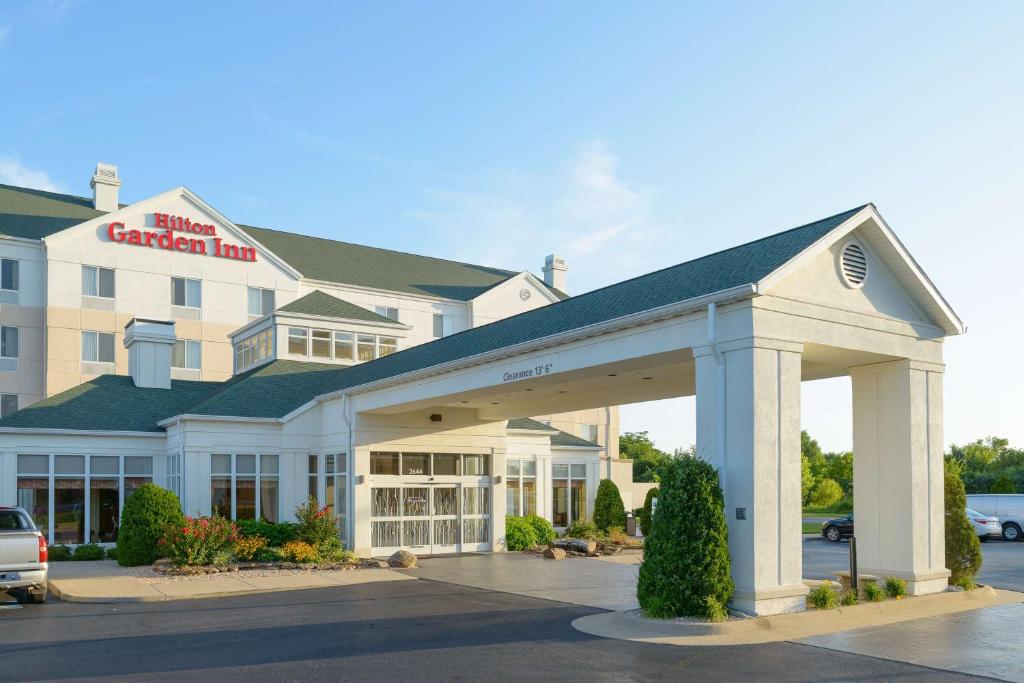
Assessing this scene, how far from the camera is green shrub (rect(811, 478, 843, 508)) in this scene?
69500 mm

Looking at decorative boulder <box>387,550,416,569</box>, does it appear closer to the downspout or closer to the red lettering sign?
the downspout

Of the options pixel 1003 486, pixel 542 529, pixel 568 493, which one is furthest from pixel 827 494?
pixel 542 529

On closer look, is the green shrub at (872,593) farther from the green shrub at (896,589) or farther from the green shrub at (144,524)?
the green shrub at (144,524)

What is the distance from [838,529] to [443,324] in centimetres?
2208

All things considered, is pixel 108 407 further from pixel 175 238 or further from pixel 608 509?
pixel 608 509

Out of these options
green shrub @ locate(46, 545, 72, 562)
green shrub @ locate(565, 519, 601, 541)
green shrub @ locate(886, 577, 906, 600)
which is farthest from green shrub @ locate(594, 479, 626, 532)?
green shrub @ locate(886, 577, 906, 600)

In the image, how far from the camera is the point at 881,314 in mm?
16594

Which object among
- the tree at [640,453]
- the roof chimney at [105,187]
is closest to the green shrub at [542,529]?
the roof chimney at [105,187]

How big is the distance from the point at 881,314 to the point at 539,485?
16.7 metres

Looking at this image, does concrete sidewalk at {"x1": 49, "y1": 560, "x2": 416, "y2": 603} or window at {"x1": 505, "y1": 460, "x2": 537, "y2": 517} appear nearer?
concrete sidewalk at {"x1": 49, "y1": 560, "x2": 416, "y2": 603}

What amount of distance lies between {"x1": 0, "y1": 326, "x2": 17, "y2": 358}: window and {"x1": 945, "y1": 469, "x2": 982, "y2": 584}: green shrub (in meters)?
35.6

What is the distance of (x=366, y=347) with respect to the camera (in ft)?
108

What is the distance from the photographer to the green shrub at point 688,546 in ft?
45.7

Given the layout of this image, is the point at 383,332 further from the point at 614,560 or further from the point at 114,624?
the point at 114,624
